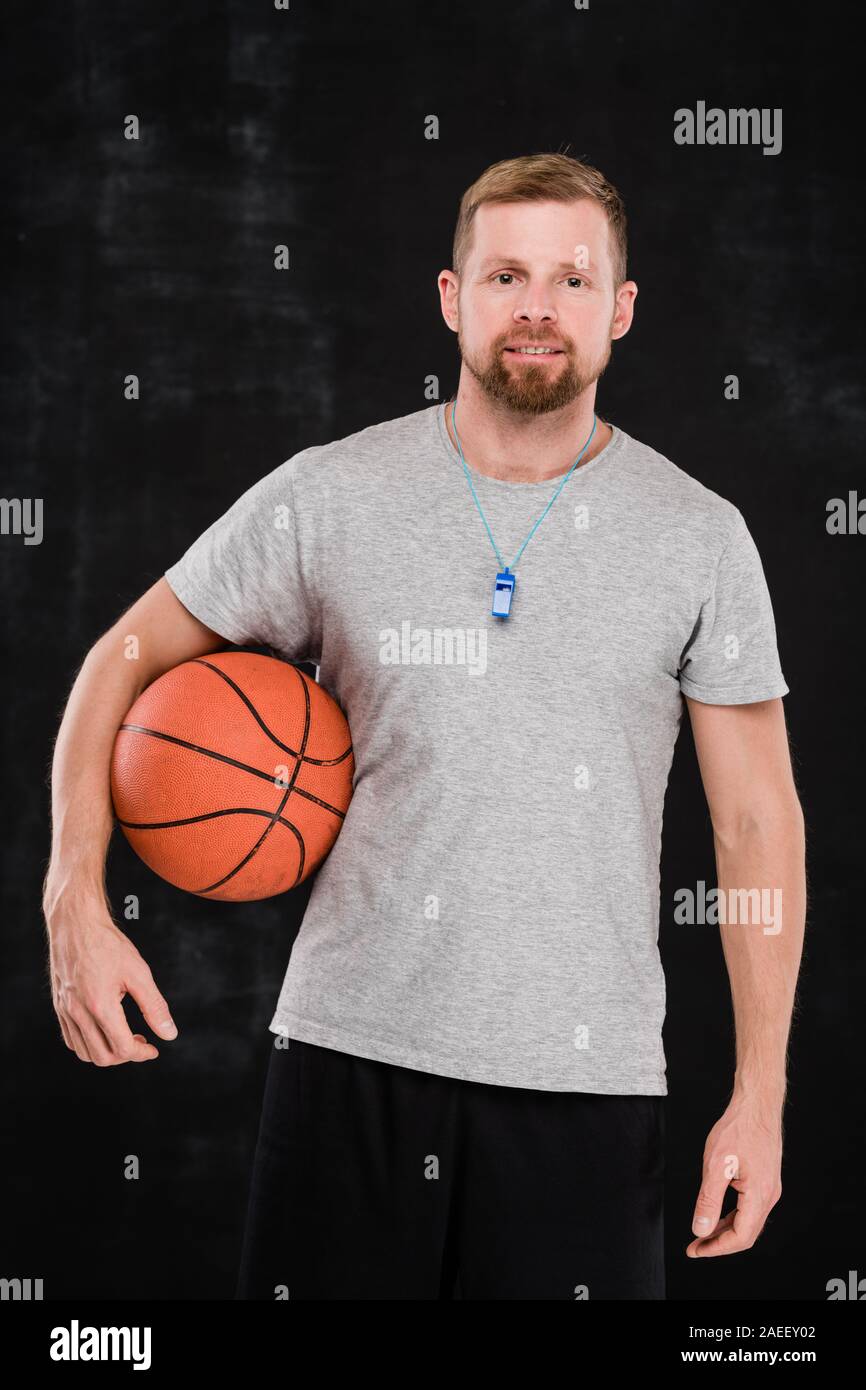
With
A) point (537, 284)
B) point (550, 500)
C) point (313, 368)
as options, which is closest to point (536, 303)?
point (537, 284)

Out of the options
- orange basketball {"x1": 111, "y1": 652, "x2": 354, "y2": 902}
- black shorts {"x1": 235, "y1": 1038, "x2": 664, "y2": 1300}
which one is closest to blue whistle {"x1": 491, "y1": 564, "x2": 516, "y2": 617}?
orange basketball {"x1": 111, "y1": 652, "x2": 354, "y2": 902}

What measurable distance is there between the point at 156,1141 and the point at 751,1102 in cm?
199

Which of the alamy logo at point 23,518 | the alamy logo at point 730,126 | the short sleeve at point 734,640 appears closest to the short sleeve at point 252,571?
the short sleeve at point 734,640

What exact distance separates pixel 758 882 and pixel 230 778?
0.85 metres

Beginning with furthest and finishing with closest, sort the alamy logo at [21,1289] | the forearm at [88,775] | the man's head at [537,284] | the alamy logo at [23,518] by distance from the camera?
the alamy logo at [23,518] → the alamy logo at [21,1289] → the man's head at [537,284] → the forearm at [88,775]

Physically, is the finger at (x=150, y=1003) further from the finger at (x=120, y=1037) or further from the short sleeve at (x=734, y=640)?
the short sleeve at (x=734, y=640)

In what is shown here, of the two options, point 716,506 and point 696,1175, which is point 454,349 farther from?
point 696,1175

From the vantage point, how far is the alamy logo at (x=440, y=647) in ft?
7.61

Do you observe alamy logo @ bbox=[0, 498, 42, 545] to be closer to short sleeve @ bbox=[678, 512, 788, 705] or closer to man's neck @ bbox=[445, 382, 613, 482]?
man's neck @ bbox=[445, 382, 613, 482]

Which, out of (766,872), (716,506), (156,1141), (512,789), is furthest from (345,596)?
(156,1141)

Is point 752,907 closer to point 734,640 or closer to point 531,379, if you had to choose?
point 734,640

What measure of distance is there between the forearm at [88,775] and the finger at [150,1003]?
0.16m

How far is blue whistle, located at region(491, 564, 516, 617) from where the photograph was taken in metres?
2.32
